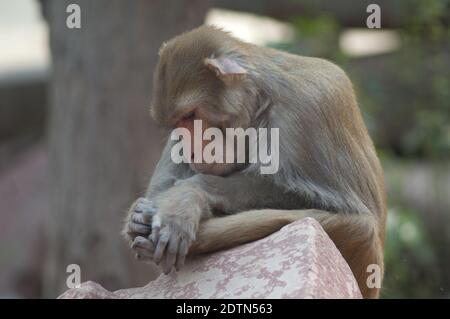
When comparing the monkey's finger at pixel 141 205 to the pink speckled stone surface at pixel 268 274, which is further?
the monkey's finger at pixel 141 205

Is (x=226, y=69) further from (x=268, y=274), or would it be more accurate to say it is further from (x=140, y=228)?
(x=268, y=274)

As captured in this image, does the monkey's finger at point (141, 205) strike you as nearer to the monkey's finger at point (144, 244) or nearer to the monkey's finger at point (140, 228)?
the monkey's finger at point (140, 228)

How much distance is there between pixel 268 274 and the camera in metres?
4.48

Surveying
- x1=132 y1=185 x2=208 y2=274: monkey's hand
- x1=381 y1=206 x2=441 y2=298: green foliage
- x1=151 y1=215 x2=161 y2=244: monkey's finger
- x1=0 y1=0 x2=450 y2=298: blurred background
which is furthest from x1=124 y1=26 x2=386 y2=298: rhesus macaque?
x1=381 y1=206 x2=441 y2=298: green foliage

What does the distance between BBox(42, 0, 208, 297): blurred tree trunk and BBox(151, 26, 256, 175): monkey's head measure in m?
4.09

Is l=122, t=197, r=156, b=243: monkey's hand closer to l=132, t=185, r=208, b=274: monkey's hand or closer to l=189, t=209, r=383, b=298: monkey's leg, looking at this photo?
l=132, t=185, r=208, b=274: monkey's hand

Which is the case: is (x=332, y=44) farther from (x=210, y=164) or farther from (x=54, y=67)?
(x=210, y=164)

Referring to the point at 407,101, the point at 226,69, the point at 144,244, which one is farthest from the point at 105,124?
the point at 407,101

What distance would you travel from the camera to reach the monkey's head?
534 centimetres

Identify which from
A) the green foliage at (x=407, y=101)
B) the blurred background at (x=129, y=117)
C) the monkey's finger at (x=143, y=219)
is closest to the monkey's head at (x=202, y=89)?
the monkey's finger at (x=143, y=219)

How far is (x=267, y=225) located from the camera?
4988mm

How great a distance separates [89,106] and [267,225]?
4.89 m

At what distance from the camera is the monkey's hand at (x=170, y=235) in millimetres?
4750

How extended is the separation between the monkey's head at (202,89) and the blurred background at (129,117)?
50.1 inches
